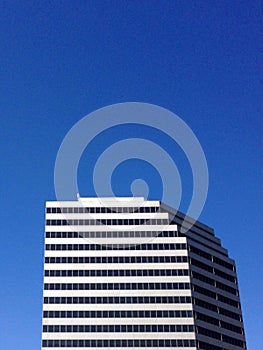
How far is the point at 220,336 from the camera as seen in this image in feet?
491

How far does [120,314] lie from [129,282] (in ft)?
30.5

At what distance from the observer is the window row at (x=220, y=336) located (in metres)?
142

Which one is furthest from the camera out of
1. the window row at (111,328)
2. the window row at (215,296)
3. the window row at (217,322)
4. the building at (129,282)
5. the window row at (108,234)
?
the window row at (108,234)

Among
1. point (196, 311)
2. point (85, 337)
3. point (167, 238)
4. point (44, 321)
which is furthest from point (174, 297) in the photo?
point (44, 321)

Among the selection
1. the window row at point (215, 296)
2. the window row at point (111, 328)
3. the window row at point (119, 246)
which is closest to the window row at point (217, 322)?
the window row at point (111, 328)

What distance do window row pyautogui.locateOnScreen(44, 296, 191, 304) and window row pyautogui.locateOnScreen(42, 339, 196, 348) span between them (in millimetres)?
10193

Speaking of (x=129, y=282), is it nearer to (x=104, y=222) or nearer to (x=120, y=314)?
(x=120, y=314)

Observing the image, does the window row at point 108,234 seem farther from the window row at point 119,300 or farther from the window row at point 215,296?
the window row at point 119,300

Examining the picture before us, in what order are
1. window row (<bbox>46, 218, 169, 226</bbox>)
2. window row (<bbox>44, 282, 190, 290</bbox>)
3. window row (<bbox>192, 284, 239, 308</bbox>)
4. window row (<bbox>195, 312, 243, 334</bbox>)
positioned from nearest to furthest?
1. window row (<bbox>44, 282, 190, 290</bbox>)
2. window row (<bbox>195, 312, 243, 334</bbox>)
3. window row (<bbox>192, 284, 239, 308</bbox>)
4. window row (<bbox>46, 218, 169, 226</bbox>)

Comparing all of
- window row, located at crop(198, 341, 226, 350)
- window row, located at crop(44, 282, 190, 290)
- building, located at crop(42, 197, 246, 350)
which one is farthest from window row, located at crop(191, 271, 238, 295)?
window row, located at crop(198, 341, 226, 350)

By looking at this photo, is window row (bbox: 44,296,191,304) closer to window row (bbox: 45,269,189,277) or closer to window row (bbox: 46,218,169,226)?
window row (bbox: 45,269,189,277)

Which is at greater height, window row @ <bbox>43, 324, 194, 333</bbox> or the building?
the building

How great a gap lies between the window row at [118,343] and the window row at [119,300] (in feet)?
33.4

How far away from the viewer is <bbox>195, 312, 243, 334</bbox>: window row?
143 m
